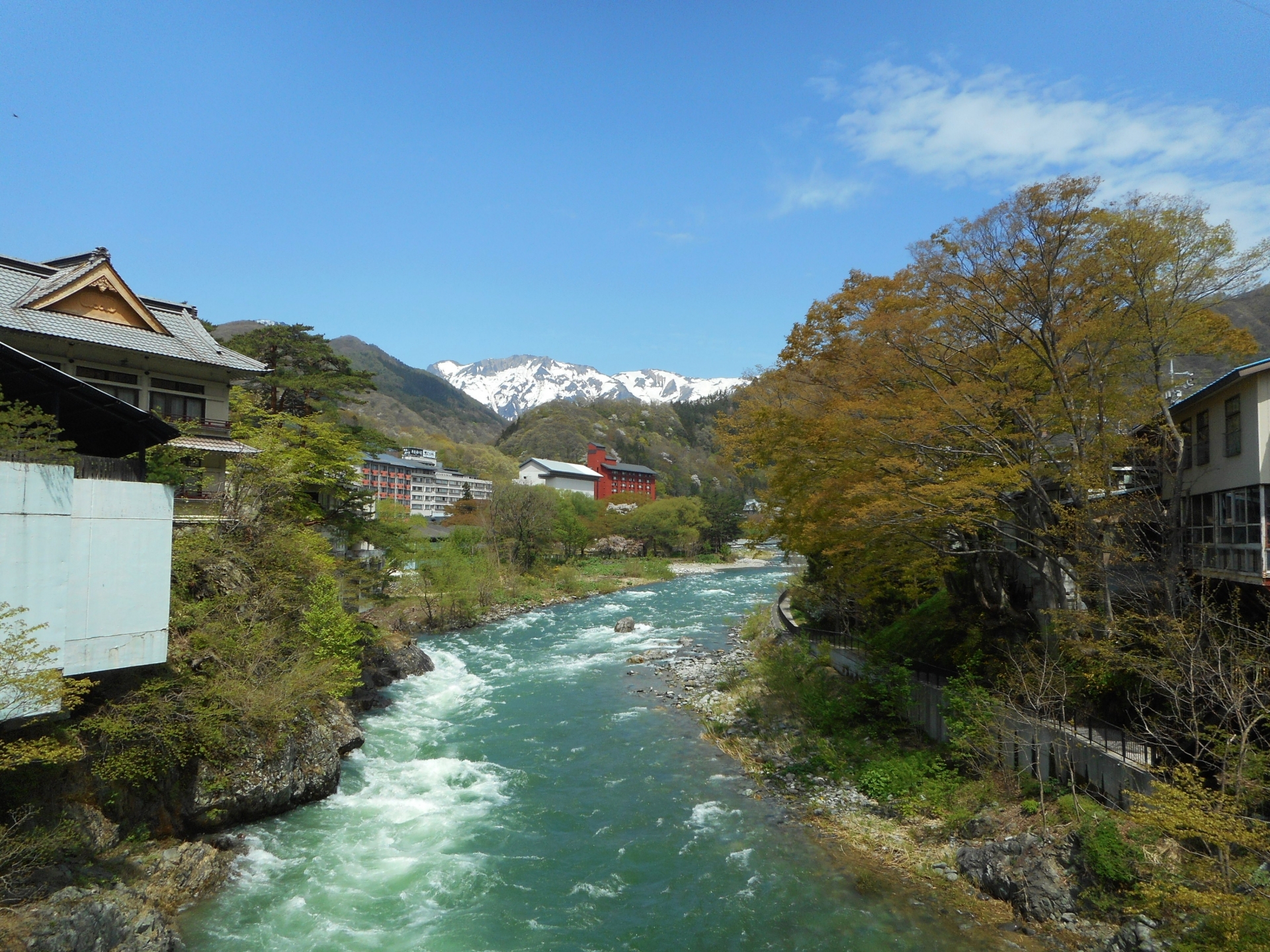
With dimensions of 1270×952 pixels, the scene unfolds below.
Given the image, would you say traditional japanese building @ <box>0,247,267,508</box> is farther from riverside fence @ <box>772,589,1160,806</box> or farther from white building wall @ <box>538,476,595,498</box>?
white building wall @ <box>538,476,595,498</box>

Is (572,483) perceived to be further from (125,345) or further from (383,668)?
(125,345)

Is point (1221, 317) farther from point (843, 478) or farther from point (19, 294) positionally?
point (19, 294)

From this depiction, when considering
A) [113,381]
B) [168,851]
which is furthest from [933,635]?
[113,381]

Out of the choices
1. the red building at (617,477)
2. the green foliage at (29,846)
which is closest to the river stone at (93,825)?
the green foliage at (29,846)

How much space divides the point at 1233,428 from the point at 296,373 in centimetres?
3089

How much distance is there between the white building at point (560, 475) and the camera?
96.1 metres

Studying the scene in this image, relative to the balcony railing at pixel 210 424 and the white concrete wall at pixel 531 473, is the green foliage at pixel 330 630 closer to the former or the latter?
the balcony railing at pixel 210 424

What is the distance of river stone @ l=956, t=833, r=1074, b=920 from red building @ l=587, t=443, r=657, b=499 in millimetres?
87375

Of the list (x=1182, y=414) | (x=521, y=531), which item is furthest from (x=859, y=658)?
(x=521, y=531)

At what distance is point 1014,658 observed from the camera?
49.7 feet

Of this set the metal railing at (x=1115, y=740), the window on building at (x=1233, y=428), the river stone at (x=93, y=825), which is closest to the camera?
the river stone at (x=93, y=825)

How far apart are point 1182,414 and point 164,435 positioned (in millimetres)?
21527

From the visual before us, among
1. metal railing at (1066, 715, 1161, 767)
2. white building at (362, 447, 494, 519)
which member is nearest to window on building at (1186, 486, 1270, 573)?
metal railing at (1066, 715, 1161, 767)

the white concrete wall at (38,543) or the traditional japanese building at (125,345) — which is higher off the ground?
the traditional japanese building at (125,345)
